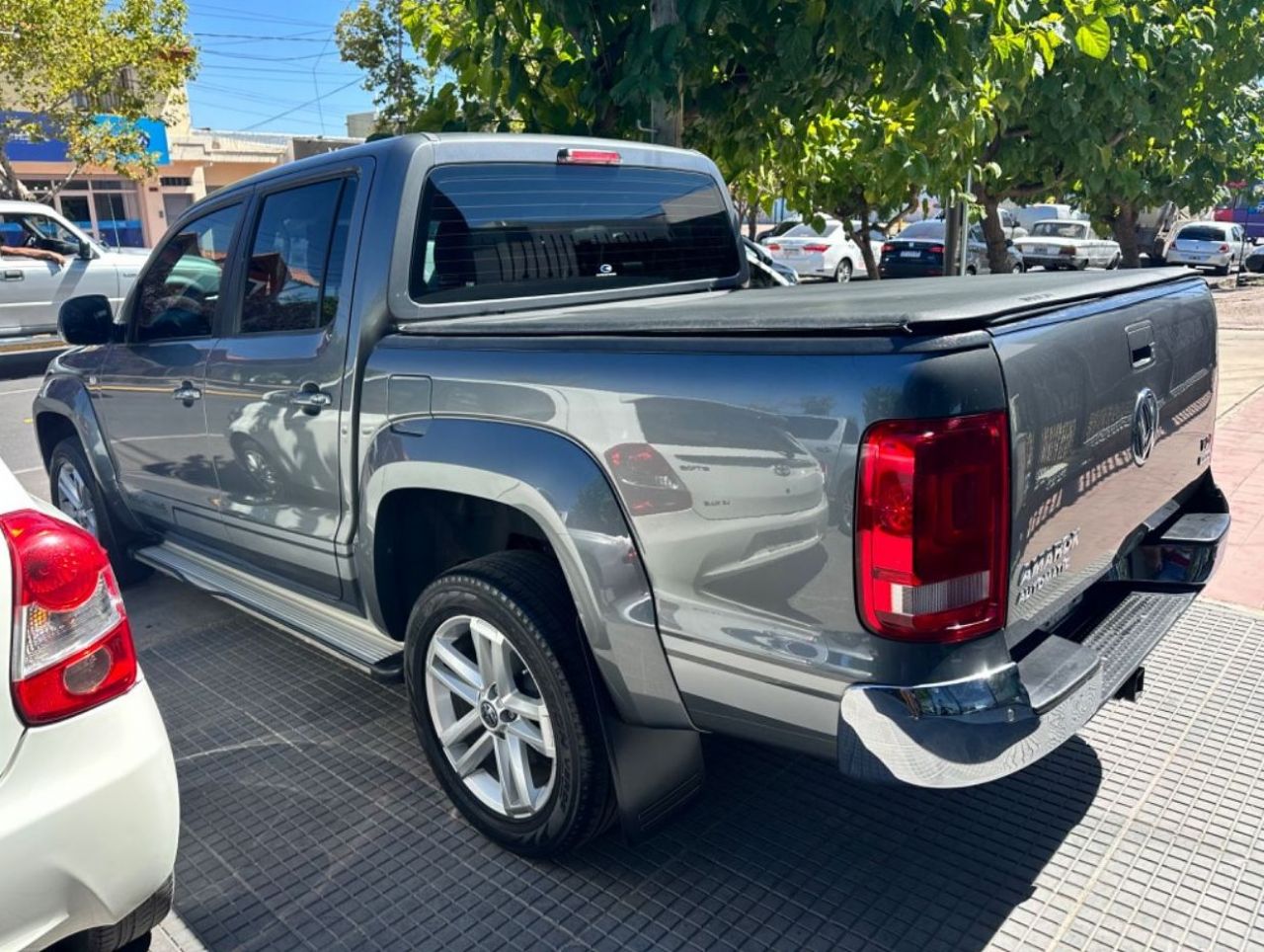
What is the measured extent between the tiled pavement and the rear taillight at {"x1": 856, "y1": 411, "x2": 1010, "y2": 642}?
997 millimetres

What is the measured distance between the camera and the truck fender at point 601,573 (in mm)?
2426

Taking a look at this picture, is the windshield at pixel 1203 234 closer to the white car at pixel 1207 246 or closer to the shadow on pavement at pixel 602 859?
the white car at pixel 1207 246

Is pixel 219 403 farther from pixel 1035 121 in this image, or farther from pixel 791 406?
pixel 1035 121

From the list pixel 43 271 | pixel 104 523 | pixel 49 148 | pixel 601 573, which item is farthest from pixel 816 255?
pixel 601 573

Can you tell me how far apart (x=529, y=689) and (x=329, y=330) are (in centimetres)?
130

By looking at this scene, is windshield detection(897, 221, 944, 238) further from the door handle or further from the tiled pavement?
the door handle

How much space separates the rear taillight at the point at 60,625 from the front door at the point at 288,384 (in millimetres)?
1093

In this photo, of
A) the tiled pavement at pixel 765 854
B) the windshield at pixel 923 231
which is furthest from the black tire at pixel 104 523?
the windshield at pixel 923 231

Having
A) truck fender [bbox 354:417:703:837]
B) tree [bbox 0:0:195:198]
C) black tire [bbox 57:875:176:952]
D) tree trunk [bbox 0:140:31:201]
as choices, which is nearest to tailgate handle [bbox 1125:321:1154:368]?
truck fender [bbox 354:417:703:837]

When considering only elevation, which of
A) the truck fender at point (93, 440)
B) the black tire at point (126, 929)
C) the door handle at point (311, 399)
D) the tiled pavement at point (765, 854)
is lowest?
the tiled pavement at point (765, 854)

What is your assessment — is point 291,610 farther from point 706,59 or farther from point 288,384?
point 706,59

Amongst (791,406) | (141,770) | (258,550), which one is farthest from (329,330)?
(791,406)

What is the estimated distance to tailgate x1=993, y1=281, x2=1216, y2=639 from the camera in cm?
212

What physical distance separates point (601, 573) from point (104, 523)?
3.46 m
